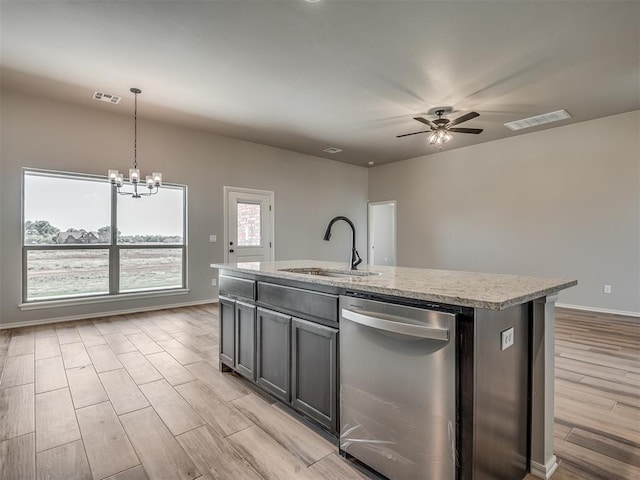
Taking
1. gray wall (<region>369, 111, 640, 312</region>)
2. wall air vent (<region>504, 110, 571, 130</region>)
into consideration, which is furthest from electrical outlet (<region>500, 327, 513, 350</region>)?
gray wall (<region>369, 111, 640, 312</region>)

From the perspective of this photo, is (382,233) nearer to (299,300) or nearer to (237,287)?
(237,287)

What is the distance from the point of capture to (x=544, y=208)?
5426mm

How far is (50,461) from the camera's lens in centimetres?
165

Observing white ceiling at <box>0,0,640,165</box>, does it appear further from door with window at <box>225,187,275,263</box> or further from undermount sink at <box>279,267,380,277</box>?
undermount sink at <box>279,267,380,277</box>

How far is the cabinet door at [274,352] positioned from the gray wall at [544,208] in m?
5.17

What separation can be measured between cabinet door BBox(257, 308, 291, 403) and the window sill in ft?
11.6

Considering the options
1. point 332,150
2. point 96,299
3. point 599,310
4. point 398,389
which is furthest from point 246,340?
point 599,310

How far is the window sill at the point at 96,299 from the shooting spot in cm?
421

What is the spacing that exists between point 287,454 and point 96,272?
4.32 metres

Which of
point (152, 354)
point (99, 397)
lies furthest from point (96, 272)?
point (99, 397)

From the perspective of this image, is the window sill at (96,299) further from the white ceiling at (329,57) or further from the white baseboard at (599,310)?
the white baseboard at (599,310)

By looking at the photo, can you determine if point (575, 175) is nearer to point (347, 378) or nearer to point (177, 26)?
point (347, 378)

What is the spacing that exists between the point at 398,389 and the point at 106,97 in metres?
4.78

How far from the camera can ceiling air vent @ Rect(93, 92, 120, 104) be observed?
160 inches
